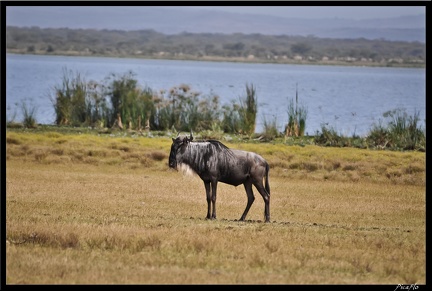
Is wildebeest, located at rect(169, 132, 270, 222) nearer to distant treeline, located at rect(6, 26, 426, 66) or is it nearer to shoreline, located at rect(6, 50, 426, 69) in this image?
shoreline, located at rect(6, 50, 426, 69)

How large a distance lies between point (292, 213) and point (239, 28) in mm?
180603

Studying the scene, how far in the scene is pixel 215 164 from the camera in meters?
17.8

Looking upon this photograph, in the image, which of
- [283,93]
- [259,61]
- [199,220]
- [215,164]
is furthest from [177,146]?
[259,61]

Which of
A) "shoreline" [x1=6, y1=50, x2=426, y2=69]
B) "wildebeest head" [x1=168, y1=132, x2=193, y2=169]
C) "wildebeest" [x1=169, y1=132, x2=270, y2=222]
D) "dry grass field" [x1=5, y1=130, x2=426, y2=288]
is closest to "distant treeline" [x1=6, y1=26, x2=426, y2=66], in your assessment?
"shoreline" [x1=6, y1=50, x2=426, y2=69]

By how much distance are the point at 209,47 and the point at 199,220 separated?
136362 millimetres

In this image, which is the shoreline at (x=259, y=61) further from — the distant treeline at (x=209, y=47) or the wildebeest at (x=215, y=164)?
the wildebeest at (x=215, y=164)

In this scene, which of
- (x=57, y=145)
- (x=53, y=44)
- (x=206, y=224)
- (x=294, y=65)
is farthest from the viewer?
(x=294, y=65)

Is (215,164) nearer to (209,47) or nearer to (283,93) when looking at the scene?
(283,93)

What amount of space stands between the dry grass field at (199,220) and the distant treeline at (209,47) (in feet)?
343

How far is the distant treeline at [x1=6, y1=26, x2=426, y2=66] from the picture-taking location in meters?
138
